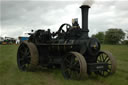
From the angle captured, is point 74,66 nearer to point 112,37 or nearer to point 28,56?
point 28,56

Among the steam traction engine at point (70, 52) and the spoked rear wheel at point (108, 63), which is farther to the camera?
the spoked rear wheel at point (108, 63)

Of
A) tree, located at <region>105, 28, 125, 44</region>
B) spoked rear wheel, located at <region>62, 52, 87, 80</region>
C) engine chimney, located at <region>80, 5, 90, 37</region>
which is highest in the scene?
tree, located at <region>105, 28, 125, 44</region>

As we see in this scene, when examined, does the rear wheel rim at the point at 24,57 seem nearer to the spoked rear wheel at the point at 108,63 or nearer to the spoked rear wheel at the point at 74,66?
the spoked rear wheel at the point at 74,66

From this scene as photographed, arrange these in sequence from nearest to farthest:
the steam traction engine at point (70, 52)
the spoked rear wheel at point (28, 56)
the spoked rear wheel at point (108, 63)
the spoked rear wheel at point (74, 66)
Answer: the spoked rear wheel at point (74, 66) → the steam traction engine at point (70, 52) → the spoked rear wheel at point (108, 63) → the spoked rear wheel at point (28, 56)

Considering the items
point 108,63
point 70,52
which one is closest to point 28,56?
point 70,52

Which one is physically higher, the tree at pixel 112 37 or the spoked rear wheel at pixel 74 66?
the tree at pixel 112 37

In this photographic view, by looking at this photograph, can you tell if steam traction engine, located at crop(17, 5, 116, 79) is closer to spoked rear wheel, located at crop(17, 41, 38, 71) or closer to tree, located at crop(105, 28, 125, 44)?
spoked rear wheel, located at crop(17, 41, 38, 71)

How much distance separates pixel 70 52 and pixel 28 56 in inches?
94.9

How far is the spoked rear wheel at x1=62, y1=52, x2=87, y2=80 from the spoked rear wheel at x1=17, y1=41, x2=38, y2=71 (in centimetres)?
159

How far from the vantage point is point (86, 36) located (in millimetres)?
6160

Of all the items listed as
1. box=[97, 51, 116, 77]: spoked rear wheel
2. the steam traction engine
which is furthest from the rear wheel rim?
box=[97, 51, 116, 77]: spoked rear wheel

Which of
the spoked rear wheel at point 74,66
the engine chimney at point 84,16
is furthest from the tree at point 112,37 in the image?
the spoked rear wheel at point 74,66

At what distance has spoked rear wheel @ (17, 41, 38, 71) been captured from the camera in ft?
22.8

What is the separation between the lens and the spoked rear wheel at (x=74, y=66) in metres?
5.17
